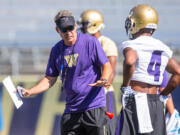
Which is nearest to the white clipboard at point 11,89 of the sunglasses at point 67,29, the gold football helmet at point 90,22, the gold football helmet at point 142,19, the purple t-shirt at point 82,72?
the purple t-shirt at point 82,72

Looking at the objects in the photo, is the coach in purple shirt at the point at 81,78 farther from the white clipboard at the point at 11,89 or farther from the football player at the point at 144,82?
the football player at the point at 144,82

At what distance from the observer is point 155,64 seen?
4078mm

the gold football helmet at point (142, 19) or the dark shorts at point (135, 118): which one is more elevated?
the gold football helmet at point (142, 19)

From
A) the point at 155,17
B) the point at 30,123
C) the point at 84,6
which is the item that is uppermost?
the point at 155,17

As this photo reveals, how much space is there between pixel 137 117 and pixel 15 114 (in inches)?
168

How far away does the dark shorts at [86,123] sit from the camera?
15.4 feet

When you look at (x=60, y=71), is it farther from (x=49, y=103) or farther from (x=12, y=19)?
(x=12, y=19)

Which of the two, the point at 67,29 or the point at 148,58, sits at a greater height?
the point at 67,29

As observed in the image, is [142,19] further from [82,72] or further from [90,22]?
[90,22]

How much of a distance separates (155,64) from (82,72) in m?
0.91

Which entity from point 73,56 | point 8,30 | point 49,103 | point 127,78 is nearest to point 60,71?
point 73,56

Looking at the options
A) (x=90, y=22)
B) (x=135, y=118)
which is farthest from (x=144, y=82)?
(x=90, y=22)

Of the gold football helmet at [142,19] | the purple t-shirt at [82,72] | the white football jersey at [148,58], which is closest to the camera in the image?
the white football jersey at [148,58]

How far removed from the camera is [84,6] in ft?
54.0
